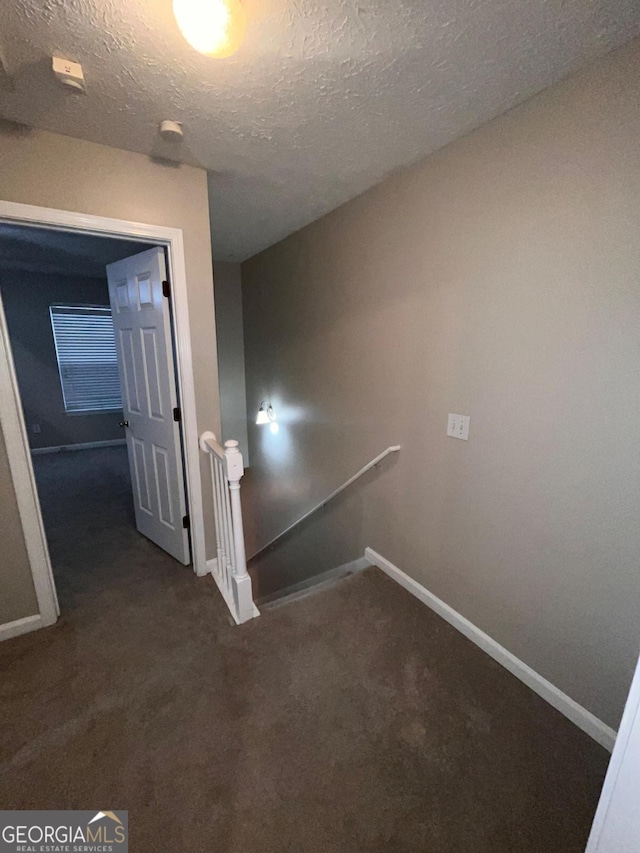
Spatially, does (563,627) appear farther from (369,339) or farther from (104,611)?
(104,611)

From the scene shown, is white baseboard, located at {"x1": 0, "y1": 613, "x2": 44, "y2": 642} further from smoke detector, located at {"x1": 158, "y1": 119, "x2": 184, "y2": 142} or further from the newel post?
smoke detector, located at {"x1": 158, "y1": 119, "x2": 184, "y2": 142}

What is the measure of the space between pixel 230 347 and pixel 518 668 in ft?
13.0

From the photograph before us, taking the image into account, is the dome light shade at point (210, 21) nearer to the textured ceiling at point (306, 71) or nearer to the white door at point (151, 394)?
the textured ceiling at point (306, 71)

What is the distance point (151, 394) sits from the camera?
7.43ft

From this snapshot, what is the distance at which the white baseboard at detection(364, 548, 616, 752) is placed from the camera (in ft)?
4.37

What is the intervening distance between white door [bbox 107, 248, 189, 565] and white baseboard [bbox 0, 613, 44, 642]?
30.9 inches

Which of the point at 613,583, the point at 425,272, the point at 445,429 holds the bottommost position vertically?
the point at 613,583

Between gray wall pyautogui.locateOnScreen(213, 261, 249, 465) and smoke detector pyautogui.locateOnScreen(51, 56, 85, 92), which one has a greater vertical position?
smoke detector pyautogui.locateOnScreen(51, 56, 85, 92)

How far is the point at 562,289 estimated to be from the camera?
Result: 4.26ft

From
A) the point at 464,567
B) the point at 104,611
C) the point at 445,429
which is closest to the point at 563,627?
the point at 464,567

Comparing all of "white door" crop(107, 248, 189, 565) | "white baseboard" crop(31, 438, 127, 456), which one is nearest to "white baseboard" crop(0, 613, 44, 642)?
"white door" crop(107, 248, 189, 565)

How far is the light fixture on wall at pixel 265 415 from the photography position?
3.81 meters

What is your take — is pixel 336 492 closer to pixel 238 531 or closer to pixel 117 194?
pixel 238 531

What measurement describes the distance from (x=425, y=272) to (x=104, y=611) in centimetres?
263
